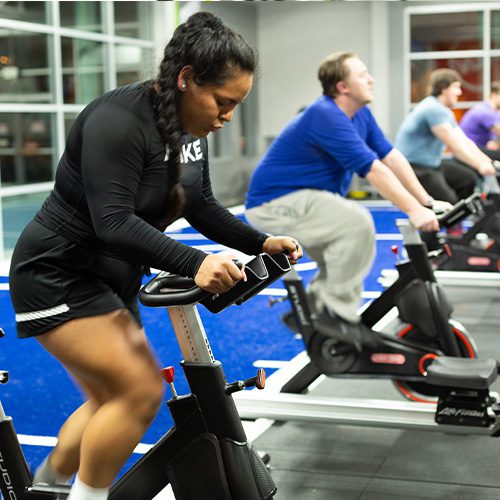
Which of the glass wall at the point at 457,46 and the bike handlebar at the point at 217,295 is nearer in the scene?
the bike handlebar at the point at 217,295

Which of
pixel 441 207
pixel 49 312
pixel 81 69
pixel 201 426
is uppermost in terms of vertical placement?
pixel 81 69

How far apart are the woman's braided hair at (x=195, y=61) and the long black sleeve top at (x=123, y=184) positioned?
0.03m

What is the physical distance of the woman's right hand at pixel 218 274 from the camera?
1882mm

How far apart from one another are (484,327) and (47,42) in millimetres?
6093

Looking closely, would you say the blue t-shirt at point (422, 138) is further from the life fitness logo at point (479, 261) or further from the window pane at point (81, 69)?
the window pane at point (81, 69)

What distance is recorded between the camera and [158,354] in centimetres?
469

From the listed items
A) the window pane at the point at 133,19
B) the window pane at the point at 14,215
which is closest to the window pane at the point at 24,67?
the window pane at the point at 14,215

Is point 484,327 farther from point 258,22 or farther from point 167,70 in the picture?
point 258,22

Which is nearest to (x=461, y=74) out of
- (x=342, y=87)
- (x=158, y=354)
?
(x=158, y=354)

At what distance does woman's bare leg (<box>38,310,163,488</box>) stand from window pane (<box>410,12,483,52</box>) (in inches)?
548

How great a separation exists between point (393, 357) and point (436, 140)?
2937 millimetres

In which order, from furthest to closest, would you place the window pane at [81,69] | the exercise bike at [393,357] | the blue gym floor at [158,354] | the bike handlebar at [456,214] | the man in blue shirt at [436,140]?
1. the window pane at [81,69]
2. the man in blue shirt at [436,140]
3. the bike handlebar at [456,214]
4. the blue gym floor at [158,354]
5. the exercise bike at [393,357]

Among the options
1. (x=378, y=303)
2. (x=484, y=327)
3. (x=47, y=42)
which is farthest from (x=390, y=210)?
(x=378, y=303)

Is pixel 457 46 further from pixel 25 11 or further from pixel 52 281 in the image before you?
pixel 52 281
